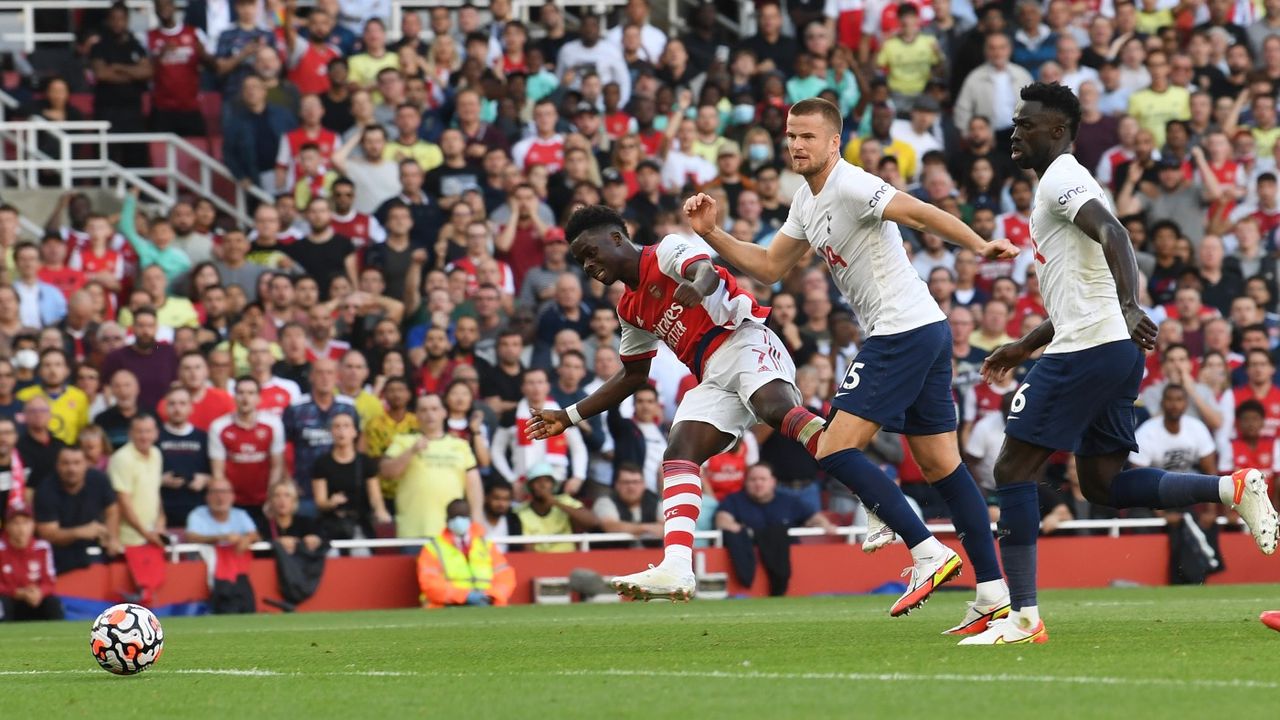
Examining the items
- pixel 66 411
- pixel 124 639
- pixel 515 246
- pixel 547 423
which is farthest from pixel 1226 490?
pixel 515 246

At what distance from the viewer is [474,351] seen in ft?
58.4

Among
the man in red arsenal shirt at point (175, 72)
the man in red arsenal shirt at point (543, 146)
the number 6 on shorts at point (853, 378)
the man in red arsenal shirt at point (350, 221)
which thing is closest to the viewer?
the number 6 on shorts at point (853, 378)

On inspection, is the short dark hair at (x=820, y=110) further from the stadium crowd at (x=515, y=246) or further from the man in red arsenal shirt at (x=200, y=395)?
the man in red arsenal shirt at (x=200, y=395)

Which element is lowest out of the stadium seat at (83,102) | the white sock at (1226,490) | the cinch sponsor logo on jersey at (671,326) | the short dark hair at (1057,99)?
the white sock at (1226,490)

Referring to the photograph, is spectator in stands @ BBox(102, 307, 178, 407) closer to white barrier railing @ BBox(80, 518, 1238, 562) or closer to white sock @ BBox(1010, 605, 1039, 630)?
white barrier railing @ BBox(80, 518, 1238, 562)

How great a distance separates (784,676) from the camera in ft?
24.8

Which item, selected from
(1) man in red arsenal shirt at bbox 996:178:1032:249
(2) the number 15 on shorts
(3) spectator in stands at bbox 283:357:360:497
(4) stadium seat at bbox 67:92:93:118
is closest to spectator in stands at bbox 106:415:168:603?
(3) spectator in stands at bbox 283:357:360:497

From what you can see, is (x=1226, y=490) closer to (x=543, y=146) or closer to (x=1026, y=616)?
(x=1026, y=616)

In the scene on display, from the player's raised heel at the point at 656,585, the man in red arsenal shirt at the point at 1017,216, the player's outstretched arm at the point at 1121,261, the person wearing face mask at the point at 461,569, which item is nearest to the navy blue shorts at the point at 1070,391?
the player's outstretched arm at the point at 1121,261

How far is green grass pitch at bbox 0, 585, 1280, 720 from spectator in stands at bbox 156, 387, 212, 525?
388 cm

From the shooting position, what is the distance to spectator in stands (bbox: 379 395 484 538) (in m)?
16.6

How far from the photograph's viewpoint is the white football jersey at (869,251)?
9.27 metres

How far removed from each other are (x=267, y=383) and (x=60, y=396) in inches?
68.0

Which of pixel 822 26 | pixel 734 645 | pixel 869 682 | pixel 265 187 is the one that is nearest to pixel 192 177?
pixel 265 187
